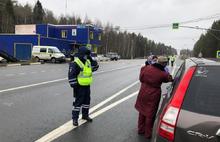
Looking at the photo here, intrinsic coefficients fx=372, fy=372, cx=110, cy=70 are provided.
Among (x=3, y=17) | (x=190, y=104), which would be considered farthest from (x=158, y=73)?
(x=3, y=17)

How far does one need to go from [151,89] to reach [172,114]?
9.79 ft

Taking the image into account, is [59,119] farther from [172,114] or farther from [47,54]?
[47,54]

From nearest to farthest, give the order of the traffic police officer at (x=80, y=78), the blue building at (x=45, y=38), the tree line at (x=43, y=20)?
the traffic police officer at (x=80, y=78)
the blue building at (x=45, y=38)
the tree line at (x=43, y=20)

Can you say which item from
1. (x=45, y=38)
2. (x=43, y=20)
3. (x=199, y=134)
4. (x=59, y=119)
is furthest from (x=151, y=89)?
(x=43, y=20)

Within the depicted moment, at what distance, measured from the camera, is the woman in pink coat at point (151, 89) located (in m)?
6.47

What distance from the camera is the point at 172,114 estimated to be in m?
3.60

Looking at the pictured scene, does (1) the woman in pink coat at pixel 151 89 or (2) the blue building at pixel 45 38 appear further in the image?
(2) the blue building at pixel 45 38

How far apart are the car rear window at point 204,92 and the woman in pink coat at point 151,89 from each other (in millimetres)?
2551

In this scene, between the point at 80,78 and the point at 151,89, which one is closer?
the point at 151,89

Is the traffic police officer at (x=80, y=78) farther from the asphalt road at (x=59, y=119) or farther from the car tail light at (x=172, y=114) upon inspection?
the car tail light at (x=172, y=114)

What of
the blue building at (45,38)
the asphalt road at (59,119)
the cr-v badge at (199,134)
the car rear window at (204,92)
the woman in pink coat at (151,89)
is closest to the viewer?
the cr-v badge at (199,134)

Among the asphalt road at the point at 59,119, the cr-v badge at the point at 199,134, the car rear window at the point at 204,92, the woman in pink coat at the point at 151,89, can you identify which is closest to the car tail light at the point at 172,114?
the car rear window at the point at 204,92

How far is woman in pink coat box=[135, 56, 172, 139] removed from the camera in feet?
21.2

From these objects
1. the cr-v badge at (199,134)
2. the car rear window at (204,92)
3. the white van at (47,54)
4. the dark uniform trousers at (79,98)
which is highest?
the car rear window at (204,92)
